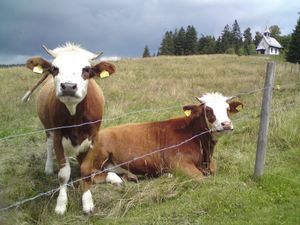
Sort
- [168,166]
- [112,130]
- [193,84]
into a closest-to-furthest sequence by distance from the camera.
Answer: [168,166], [112,130], [193,84]

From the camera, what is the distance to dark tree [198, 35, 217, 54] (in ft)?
310

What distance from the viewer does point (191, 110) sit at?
760 cm

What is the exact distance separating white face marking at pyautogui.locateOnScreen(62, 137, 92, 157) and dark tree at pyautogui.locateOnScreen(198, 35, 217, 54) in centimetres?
8936

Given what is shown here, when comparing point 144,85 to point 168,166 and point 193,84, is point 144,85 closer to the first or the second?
point 193,84

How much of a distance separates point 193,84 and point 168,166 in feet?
46.2

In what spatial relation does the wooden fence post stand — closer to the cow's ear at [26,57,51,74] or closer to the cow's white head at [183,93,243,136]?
the cow's white head at [183,93,243,136]

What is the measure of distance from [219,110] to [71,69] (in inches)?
106

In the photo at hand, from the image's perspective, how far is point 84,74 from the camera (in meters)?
5.62

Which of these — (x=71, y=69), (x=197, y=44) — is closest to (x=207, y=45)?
(x=197, y=44)

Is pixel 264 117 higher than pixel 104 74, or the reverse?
pixel 104 74

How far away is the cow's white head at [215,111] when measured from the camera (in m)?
7.01

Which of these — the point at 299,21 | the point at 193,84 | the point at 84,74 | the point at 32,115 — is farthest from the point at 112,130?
the point at 299,21

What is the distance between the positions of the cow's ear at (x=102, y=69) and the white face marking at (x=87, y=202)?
1518mm

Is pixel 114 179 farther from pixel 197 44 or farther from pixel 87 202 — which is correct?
pixel 197 44
